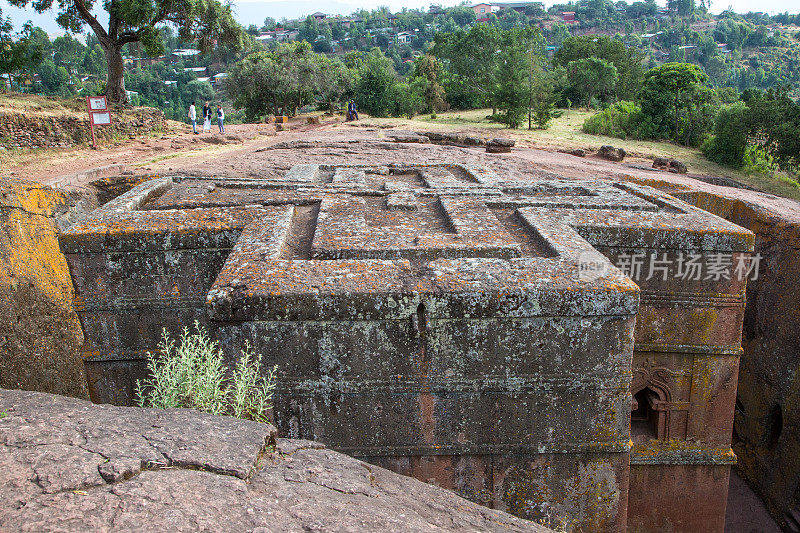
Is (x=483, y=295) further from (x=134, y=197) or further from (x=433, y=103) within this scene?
(x=433, y=103)

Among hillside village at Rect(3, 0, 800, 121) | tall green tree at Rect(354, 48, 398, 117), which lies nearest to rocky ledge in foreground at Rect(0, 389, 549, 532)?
hillside village at Rect(3, 0, 800, 121)

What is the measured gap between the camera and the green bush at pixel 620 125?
80.9 ft

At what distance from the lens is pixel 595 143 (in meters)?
21.0

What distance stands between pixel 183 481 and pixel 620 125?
26.3m

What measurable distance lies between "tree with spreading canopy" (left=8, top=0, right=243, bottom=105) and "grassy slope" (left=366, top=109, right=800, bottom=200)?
671cm

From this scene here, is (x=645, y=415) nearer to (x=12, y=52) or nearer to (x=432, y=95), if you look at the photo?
(x=12, y=52)

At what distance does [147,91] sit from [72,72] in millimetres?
20813

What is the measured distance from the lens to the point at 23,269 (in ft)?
20.1

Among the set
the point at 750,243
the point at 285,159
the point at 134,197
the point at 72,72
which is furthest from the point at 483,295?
the point at 72,72

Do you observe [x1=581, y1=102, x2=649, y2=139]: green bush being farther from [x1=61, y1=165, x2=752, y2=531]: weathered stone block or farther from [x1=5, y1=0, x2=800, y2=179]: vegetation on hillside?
[x1=61, y1=165, x2=752, y2=531]: weathered stone block

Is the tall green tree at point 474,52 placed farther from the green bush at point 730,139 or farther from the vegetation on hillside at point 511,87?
the green bush at point 730,139

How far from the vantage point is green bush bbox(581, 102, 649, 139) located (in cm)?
2467

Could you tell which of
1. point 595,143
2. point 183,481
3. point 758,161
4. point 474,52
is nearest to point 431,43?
→ point 474,52

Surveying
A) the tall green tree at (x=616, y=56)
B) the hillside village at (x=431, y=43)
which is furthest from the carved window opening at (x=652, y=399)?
the tall green tree at (x=616, y=56)
